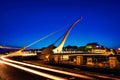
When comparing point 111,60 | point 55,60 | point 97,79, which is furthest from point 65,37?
point 97,79

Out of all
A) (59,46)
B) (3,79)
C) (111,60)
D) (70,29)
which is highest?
(70,29)

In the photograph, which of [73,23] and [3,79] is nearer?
[3,79]

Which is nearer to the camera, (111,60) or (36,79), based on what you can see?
(36,79)

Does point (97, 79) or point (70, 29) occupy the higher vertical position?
point (70, 29)

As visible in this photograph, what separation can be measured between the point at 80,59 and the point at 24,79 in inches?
555

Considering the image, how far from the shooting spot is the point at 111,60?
20.7 metres

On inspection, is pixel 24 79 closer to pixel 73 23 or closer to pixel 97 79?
pixel 97 79

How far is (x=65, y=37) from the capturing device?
237 ft

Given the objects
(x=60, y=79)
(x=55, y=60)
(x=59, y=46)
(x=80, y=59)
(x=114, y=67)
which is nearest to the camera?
(x=60, y=79)

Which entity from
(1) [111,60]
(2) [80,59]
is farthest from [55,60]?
(1) [111,60]

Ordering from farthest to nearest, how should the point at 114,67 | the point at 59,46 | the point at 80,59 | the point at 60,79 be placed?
the point at 59,46 → the point at 80,59 → the point at 114,67 → the point at 60,79

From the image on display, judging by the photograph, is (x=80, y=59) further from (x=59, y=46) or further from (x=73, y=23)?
(x=73, y=23)

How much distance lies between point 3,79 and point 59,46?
187 ft

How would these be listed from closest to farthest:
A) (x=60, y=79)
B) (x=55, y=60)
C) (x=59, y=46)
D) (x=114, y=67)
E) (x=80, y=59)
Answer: (x=60, y=79) → (x=114, y=67) → (x=80, y=59) → (x=55, y=60) → (x=59, y=46)
